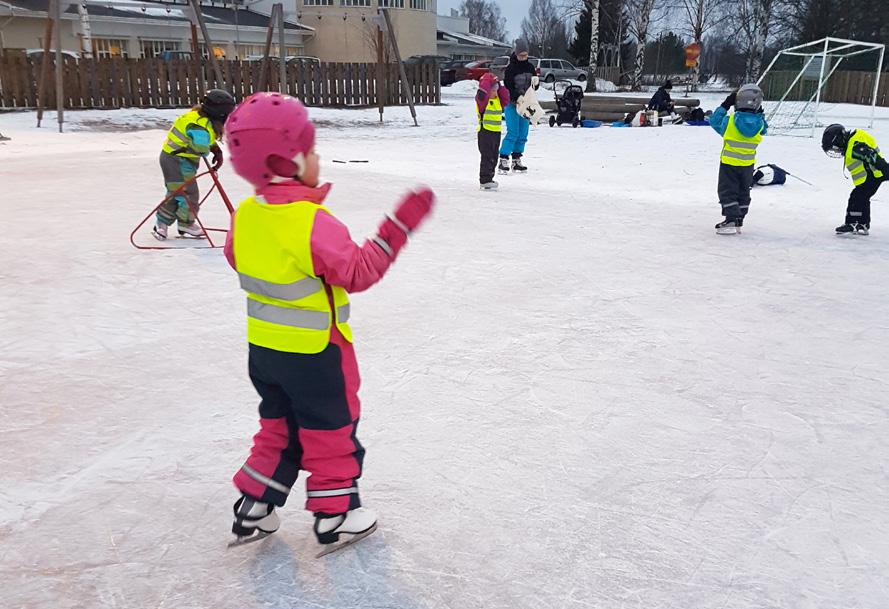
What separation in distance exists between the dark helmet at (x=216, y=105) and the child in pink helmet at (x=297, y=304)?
3550 millimetres

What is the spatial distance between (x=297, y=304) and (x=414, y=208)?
390 millimetres

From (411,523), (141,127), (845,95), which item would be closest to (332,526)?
(411,523)

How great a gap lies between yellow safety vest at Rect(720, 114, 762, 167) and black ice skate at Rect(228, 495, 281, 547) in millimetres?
5408

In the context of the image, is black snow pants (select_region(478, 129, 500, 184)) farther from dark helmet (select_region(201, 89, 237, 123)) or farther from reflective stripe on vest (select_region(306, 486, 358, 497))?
reflective stripe on vest (select_region(306, 486, 358, 497))

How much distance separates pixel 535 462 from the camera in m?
2.62

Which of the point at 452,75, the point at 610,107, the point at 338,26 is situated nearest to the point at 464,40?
the point at 338,26

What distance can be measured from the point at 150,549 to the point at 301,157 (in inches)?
47.7

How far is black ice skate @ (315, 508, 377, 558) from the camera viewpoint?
2.10m

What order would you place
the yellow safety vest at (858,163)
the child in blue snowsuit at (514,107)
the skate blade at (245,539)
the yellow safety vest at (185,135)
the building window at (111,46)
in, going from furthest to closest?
the building window at (111,46) → the child in blue snowsuit at (514,107) → the yellow safety vest at (858,163) → the yellow safety vest at (185,135) → the skate blade at (245,539)

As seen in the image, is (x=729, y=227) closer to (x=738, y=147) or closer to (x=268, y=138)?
(x=738, y=147)

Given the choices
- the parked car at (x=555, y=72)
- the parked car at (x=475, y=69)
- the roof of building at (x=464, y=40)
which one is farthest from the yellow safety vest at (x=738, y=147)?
the roof of building at (x=464, y=40)

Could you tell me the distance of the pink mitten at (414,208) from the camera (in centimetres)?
183

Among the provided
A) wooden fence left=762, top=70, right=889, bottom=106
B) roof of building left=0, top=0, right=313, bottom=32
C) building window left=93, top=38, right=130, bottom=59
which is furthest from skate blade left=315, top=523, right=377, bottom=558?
building window left=93, top=38, right=130, bottom=59

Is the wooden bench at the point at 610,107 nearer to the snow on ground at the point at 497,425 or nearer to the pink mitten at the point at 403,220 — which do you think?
the snow on ground at the point at 497,425
